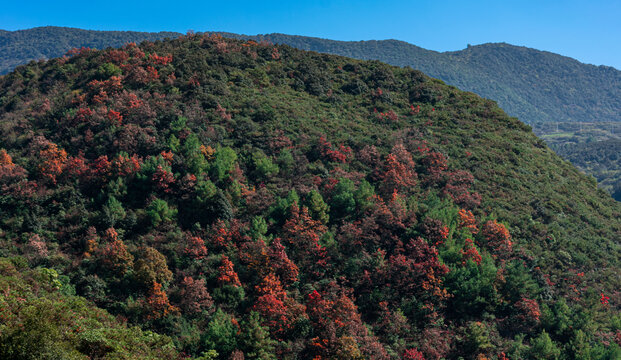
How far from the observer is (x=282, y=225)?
32406 millimetres

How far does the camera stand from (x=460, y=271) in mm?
28578

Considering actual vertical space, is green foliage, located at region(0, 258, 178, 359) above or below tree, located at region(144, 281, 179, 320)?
above

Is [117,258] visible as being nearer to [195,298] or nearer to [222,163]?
[195,298]

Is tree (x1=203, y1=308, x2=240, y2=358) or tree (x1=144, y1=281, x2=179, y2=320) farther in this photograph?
tree (x1=144, y1=281, x2=179, y2=320)

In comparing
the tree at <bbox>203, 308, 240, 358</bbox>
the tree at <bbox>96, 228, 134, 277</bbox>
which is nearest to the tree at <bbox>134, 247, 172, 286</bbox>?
the tree at <bbox>96, 228, 134, 277</bbox>

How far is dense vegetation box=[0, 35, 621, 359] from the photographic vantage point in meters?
24.5

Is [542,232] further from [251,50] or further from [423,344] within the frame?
[251,50]

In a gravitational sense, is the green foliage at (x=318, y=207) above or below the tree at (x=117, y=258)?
above

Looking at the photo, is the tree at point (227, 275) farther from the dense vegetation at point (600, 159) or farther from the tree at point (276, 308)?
the dense vegetation at point (600, 159)

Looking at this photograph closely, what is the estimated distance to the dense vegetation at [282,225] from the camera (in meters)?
24.5

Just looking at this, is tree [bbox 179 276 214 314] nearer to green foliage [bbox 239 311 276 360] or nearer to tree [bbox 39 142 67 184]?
green foliage [bbox 239 311 276 360]

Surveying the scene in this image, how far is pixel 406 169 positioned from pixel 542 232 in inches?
571

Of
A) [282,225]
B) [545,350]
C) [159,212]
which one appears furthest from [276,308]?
[545,350]

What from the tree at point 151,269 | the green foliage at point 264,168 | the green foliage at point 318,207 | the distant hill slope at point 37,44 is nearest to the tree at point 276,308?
the tree at point 151,269
